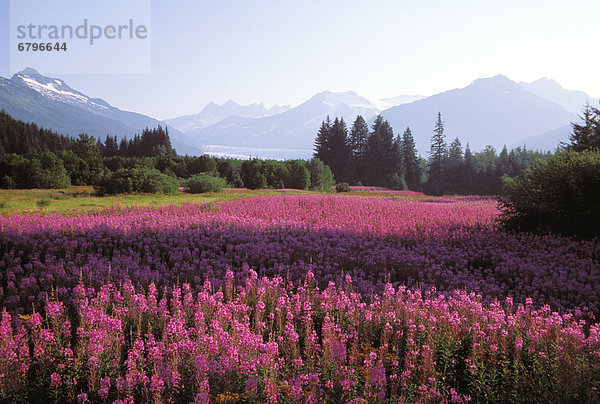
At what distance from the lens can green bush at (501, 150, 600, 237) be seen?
9.32 metres

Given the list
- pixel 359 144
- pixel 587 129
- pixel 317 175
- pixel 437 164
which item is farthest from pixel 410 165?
pixel 587 129

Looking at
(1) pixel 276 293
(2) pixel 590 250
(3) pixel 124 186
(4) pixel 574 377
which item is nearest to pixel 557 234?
(2) pixel 590 250

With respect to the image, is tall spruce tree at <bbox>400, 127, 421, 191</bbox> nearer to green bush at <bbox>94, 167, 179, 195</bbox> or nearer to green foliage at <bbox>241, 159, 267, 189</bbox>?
green foliage at <bbox>241, 159, 267, 189</bbox>

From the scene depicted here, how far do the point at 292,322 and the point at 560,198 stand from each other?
8.93m

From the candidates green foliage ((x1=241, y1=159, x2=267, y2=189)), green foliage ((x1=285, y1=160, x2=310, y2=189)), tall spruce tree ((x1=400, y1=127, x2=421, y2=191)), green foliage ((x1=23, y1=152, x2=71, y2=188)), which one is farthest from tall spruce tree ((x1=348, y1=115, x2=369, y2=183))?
green foliage ((x1=23, y1=152, x2=71, y2=188))

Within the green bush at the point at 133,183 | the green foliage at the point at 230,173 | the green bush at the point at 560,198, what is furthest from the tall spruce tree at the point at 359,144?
the green bush at the point at 560,198

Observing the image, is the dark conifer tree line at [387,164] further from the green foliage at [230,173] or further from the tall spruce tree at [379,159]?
the green foliage at [230,173]

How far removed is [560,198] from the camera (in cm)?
968

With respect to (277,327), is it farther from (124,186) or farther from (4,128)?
(4,128)

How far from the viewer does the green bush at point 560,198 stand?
9320 mm

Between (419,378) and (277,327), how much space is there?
66.5 inches

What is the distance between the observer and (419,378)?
3334mm

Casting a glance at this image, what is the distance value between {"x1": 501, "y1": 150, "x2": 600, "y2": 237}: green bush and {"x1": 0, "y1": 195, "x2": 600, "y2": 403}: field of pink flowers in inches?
44.2

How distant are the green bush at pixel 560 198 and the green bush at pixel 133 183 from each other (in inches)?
718
